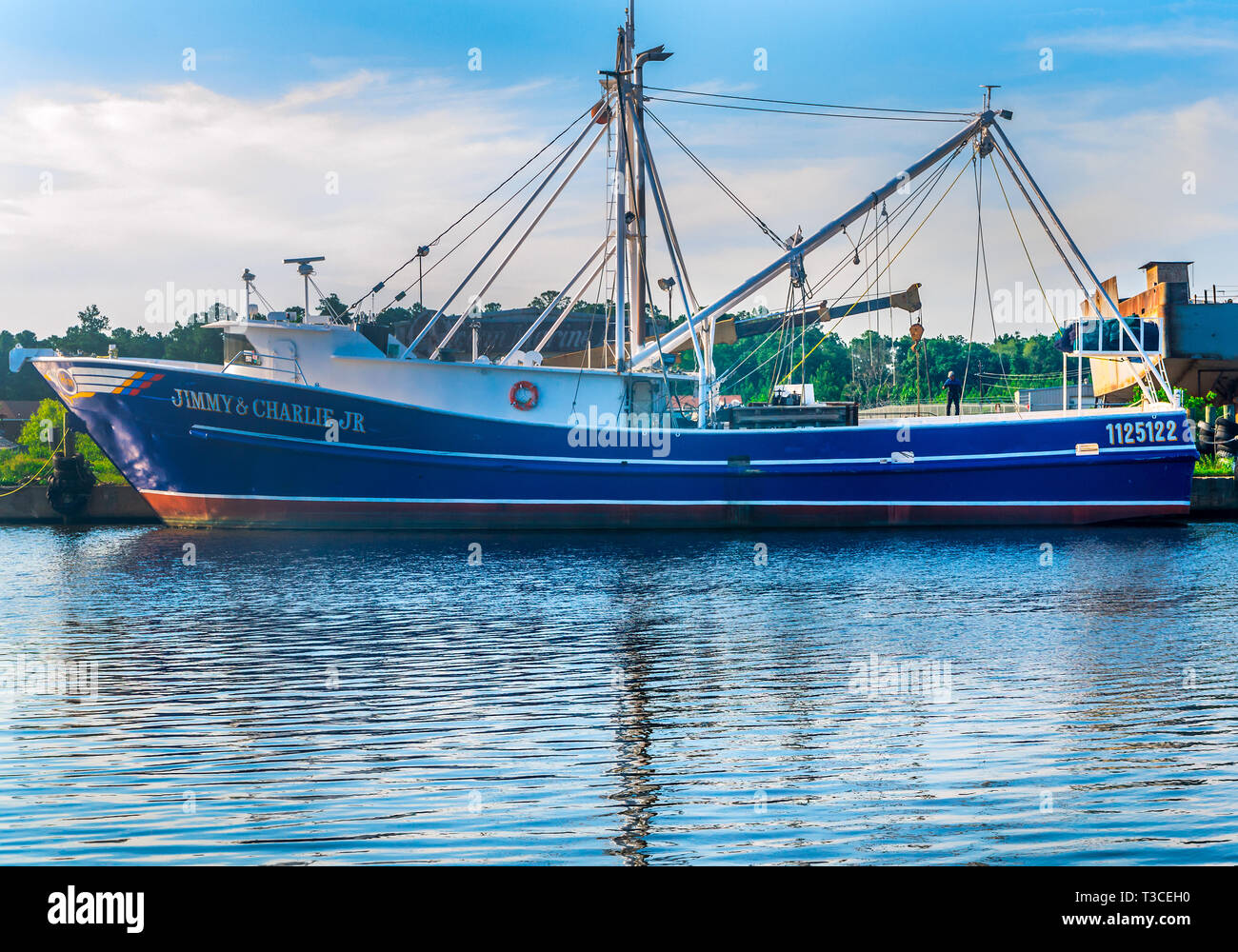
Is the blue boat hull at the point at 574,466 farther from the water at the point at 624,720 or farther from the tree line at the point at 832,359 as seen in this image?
the tree line at the point at 832,359

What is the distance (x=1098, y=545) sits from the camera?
83.6 ft

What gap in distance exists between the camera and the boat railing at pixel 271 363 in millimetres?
30016

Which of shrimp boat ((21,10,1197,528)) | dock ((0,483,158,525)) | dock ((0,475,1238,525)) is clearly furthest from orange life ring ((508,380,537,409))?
dock ((0,483,158,525))

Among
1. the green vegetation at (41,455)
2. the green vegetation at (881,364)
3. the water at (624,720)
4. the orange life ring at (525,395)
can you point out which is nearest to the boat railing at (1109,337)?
the water at (624,720)

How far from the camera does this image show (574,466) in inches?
1167

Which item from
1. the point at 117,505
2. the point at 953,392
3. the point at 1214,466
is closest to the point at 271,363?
the point at 117,505

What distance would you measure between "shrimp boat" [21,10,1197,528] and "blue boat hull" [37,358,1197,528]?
5 centimetres

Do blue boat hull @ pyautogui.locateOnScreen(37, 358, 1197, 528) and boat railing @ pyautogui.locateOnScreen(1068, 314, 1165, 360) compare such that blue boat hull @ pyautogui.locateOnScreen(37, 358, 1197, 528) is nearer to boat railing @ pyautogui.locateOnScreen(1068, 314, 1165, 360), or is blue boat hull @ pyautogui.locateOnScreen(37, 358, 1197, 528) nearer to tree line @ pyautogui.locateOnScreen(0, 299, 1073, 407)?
boat railing @ pyautogui.locateOnScreen(1068, 314, 1165, 360)

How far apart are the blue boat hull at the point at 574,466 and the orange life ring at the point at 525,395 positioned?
156 cm

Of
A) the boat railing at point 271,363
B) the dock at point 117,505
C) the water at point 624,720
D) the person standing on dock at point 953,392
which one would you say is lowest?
the water at point 624,720

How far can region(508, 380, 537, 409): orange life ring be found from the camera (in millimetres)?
30609

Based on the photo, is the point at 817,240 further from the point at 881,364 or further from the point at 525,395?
the point at 881,364
